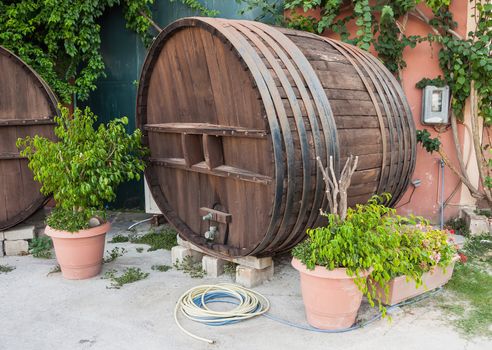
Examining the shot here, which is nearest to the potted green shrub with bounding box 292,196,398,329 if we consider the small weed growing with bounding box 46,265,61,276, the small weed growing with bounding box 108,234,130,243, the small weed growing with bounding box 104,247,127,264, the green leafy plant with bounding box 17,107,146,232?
the green leafy plant with bounding box 17,107,146,232

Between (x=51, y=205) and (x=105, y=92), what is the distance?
167 cm

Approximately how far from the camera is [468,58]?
4934 millimetres

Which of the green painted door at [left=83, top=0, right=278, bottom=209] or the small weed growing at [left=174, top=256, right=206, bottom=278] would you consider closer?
the small weed growing at [left=174, top=256, right=206, bottom=278]

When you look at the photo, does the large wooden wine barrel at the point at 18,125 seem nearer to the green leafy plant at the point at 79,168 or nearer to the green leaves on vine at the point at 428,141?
the green leafy plant at the point at 79,168

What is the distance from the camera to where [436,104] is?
5.13m

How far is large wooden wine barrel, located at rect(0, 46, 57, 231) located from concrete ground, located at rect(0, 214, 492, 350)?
902mm

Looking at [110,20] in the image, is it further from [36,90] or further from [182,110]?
[182,110]

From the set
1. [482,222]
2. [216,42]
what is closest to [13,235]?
[216,42]

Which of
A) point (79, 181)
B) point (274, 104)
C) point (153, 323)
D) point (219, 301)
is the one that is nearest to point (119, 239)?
point (79, 181)

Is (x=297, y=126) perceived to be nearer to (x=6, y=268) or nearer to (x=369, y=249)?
(x=369, y=249)

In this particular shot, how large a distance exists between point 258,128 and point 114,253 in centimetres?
213

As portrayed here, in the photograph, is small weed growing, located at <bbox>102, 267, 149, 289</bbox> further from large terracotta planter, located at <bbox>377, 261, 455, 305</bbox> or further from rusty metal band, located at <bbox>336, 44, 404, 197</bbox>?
rusty metal band, located at <bbox>336, 44, 404, 197</bbox>

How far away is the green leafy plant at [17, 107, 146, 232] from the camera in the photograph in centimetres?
387

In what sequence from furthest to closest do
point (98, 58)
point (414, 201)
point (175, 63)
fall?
1. point (98, 58)
2. point (414, 201)
3. point (175, 63)
